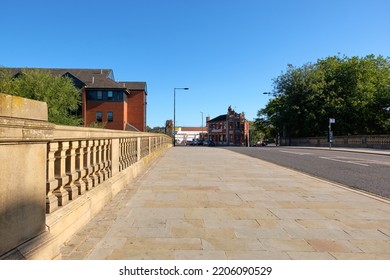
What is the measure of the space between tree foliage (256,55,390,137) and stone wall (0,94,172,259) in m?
48.3

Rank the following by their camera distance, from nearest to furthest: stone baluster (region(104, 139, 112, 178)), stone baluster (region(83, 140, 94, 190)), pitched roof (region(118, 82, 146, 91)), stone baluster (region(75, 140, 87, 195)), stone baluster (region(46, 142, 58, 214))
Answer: stone baluster (region(46, 142, 58, 214))
stone baluster (region(75, 140, 87, 195))
stone baluster (region(83, 140, 94, 190))
stone baluster (region(104, 139, 112, 178))
pitched roof (region(118, 82, 146, 91))

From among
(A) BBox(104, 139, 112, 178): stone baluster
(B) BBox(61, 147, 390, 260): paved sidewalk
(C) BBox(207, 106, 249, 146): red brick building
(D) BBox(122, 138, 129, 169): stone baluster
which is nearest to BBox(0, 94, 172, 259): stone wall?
(B) BBox(61, 147, 390, 260): paved sidewalk

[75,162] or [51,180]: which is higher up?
[75,162]

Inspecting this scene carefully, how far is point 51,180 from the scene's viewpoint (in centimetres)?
349

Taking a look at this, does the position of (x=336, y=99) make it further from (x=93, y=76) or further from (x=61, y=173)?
(x=61, y=173)

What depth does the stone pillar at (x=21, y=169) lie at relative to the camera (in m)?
2.48

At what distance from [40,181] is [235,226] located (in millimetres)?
2618

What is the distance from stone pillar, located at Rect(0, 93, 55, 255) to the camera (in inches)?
97.5

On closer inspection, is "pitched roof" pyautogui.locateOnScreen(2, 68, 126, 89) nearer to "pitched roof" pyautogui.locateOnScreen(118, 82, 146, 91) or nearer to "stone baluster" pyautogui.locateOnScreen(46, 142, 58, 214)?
"pitched roof" pyautogui.locateOnScreen(118, 82, 146, 91)

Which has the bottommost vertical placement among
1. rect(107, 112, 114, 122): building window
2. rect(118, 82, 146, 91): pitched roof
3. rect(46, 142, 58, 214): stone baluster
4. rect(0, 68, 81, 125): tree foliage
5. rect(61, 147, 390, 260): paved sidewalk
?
rect(61, 147, 390, 260): paved sidewalk

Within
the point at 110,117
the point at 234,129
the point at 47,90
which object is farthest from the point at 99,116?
the point at 234,129

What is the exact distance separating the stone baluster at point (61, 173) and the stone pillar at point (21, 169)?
0.65 metres
